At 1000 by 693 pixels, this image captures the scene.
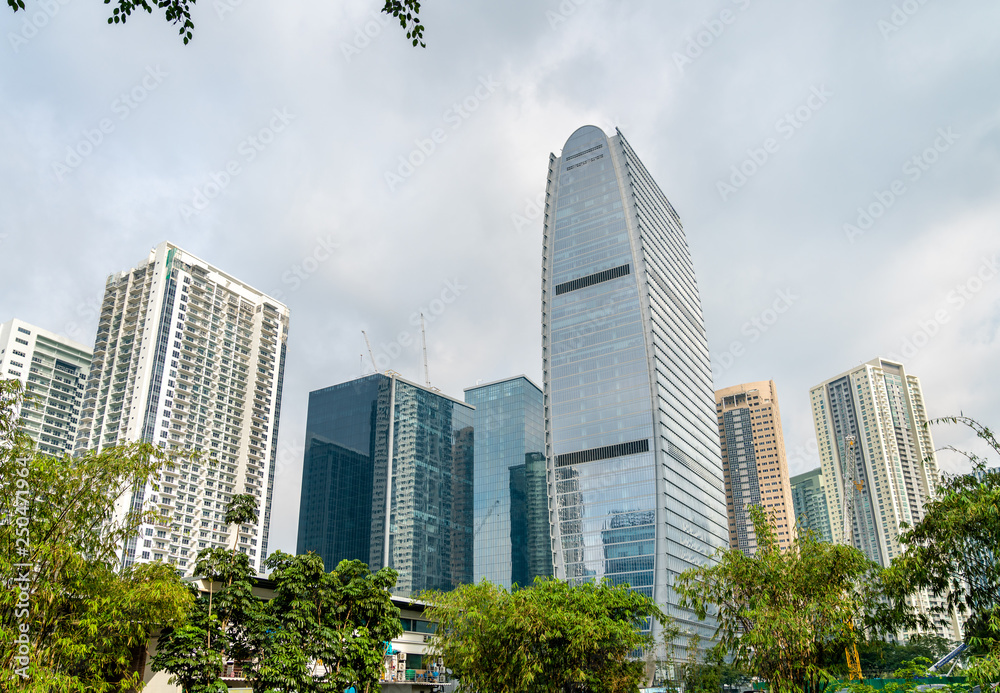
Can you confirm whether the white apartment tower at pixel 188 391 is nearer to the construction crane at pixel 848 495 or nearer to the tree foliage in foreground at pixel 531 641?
the tree foliage in foreground at pixel 531 641

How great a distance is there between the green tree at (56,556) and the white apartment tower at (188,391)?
4179 inches

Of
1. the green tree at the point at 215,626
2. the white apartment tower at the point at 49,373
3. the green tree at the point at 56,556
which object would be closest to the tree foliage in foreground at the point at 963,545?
the green tree at the point at 56,556

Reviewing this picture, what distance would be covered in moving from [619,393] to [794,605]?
11636 cm

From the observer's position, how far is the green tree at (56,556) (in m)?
21.0

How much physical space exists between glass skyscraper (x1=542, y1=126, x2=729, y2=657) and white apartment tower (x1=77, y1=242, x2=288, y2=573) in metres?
59.4

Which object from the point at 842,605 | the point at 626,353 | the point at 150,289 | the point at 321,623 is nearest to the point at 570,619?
the point at 321,623

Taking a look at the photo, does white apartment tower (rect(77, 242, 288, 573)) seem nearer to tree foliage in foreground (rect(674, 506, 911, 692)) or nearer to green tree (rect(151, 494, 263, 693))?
green tree (rect(151, 494, 263, 693))

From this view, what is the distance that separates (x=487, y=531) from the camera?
17662 centimetres

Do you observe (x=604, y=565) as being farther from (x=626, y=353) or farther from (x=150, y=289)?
(x=150, y=289)

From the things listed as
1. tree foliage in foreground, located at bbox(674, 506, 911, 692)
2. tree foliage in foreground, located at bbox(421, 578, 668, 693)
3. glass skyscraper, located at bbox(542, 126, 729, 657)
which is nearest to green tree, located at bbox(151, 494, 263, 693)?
tree foliage in foreground, located at bbox(421, 578, 668, 693)

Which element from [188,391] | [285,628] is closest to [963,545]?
[285,628]

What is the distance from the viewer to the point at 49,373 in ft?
515

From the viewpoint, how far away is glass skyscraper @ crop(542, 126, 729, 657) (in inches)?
5256

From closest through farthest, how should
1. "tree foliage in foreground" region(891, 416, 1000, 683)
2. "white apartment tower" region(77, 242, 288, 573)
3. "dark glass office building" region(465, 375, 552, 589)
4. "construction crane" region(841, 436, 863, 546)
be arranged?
"tree foliage in foreground" region(891, 416, 1000, 683) → "white apartment tower" region(77, 242, 288, 573) → "construction crane" region(841, 436, 863, 546) → "dark glass office building" region(465, 375, 552, 589)
